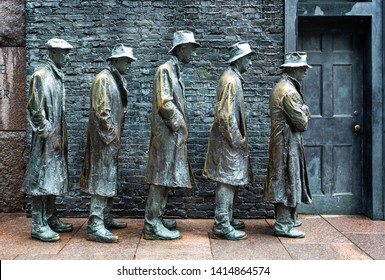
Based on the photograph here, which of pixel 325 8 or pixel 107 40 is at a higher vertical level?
pixel 325 8

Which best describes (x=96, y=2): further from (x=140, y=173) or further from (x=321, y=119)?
(x=321, y=119)

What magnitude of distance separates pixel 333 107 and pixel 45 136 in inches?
169


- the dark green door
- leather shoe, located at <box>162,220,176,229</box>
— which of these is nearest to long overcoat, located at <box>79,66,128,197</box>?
leather shoe, located at <box>162,220,176,229</box>

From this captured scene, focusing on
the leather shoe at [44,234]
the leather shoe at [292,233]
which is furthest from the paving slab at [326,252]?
the leather shoe at [44,234]

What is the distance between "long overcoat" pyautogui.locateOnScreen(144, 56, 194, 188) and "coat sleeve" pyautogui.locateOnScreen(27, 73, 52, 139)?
1243mm

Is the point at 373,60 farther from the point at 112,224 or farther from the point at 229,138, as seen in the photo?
the point at 112,224

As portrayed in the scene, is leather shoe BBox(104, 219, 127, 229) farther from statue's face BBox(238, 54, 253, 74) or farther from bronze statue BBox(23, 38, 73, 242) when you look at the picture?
statue's face BBox(238, 54, 253, 74)

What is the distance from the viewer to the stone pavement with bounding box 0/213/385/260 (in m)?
5.49

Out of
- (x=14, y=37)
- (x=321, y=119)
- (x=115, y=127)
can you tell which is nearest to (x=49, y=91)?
(x=115, y=127)

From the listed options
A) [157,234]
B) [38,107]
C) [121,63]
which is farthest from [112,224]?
[121,63]

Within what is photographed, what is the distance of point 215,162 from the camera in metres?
6.07

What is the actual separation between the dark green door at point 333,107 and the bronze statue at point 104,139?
3.08 metres

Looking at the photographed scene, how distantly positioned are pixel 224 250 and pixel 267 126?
2.28 meters

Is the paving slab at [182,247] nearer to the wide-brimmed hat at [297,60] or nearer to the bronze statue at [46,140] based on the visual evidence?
the bronze statue at [46,140]
